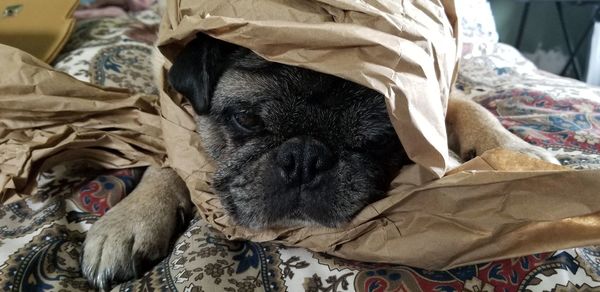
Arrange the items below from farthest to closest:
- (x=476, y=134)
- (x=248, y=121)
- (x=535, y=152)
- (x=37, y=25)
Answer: (x=37, y=25) < (x=476, y=134) < (x=535, y=152) < (x=248, y=121)

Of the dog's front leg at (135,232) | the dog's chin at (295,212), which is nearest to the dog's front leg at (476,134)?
the dog's chin at (295,212)

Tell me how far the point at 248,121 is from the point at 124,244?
33 centimetres

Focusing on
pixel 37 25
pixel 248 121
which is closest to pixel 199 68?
pixel 248 121

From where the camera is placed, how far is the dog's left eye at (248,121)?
3.18 feet

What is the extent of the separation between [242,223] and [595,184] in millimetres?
566

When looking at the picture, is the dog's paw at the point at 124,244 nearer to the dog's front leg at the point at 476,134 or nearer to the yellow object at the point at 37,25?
the yellow object at the point at 37,25

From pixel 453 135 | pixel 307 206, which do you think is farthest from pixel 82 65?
pixel 453 135

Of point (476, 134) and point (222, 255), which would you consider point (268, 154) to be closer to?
point (222, 255)

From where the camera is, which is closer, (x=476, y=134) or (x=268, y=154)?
(x=268, y=154)

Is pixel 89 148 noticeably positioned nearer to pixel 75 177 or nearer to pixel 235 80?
pixel 75 177

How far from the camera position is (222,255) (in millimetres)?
866

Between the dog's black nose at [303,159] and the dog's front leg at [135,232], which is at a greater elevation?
the dog's black nose at [303,159]

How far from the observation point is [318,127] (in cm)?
91

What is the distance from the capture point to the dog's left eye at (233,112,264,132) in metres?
0.97
